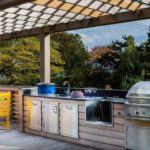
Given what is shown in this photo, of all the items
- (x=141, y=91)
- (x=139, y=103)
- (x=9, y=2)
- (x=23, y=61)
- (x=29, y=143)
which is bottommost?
(x=29, y=143)

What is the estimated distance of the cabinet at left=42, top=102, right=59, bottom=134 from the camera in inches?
259

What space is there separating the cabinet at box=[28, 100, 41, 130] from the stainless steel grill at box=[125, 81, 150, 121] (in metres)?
2.50

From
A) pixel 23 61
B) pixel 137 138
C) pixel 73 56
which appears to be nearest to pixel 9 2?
pixel 137 138

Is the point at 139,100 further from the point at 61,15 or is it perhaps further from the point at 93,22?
the point at 61,15

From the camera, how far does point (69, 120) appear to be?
20.6 feet

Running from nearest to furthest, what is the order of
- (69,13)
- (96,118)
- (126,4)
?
(96,118)
(126,4)
(69,13)

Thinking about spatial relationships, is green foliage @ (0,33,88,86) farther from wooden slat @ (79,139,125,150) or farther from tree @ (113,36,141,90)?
wooden slat @ (79,139,125,150)

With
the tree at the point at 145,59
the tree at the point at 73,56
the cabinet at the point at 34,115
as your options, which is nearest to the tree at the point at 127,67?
the tree at the point at 145,59

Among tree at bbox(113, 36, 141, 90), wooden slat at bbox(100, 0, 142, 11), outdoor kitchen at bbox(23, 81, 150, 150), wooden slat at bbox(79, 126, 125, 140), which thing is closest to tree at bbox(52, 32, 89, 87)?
tree at bbox(113, 36, 141, 90)

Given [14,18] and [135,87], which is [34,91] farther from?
[135,87]

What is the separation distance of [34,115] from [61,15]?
2.38m

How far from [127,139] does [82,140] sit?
1.14m

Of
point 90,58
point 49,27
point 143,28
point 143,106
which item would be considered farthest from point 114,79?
point 143,106

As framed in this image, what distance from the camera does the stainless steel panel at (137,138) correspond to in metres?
4.92
